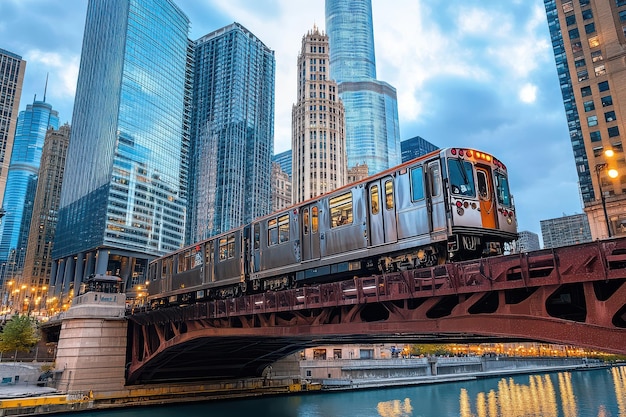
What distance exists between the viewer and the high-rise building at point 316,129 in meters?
120

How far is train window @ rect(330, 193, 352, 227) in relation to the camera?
20.0 metres

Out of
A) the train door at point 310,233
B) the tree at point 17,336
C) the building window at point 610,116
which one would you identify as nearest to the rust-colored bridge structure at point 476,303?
the train door at point 310,233

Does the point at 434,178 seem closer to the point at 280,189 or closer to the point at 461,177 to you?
the point at 461,177

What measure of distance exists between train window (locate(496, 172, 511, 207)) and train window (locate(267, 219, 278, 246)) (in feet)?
38.4

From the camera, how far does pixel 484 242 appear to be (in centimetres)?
1644

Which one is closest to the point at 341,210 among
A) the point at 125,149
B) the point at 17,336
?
the point at 17,336

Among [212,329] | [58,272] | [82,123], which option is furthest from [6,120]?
[212,329]

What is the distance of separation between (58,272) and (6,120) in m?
55.1

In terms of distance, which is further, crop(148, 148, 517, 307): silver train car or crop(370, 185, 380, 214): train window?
crop(370, 185, 380, 214): train window

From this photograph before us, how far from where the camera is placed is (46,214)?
6545 inches

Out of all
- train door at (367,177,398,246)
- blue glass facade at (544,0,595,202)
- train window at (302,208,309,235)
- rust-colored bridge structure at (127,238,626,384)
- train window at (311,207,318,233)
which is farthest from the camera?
blue glass facade at (544,0,595,202)

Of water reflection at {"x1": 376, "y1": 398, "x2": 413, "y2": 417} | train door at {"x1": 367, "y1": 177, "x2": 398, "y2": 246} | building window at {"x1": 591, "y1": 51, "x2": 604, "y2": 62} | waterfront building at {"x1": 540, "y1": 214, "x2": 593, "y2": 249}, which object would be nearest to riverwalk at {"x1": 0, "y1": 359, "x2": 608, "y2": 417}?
water reflection at {"x1": 376, "y1": 398, "x2": 413, "y2": 417}

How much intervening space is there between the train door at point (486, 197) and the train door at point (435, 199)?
162 cm

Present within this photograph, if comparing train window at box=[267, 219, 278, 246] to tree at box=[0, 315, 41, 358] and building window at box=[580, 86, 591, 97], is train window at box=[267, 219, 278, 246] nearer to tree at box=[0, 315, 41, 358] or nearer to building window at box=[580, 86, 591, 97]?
tree at box=[0, 315, 41, 358]
